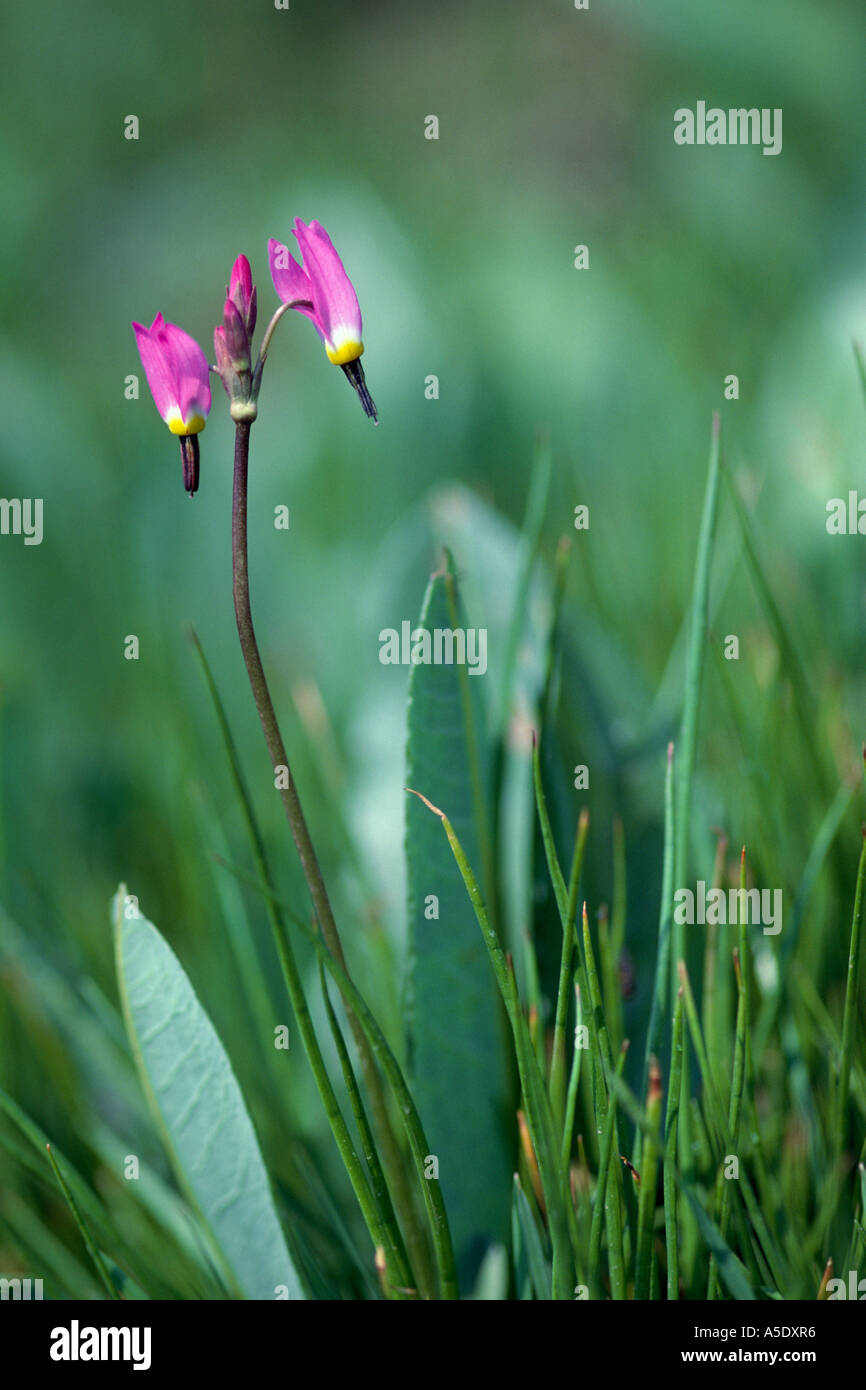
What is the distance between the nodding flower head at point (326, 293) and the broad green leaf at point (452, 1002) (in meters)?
0.09

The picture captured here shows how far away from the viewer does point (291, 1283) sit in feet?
1.11

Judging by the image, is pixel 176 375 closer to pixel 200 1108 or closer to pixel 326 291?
pixel 326 291

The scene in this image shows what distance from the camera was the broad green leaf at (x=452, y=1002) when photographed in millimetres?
348

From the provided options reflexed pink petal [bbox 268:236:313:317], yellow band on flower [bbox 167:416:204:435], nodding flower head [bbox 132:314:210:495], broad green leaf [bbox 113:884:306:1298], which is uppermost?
reflexed pink petal [bbox 268:236:313:317]

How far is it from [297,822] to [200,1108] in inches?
4.2

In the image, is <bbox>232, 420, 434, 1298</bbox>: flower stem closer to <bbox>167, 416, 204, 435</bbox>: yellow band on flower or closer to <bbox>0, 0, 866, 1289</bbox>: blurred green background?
<bbox>167, 416, 204, 435</bbox>: yellow band on flower

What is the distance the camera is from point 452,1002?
0.35m

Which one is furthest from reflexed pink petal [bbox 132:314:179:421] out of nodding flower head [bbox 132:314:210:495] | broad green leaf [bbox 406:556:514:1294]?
broad green leaf [bbox 406:556:514:1294]

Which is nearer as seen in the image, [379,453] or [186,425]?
[186,425]

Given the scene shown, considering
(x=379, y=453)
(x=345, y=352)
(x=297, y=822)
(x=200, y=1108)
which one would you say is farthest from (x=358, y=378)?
(x=379, y=453)

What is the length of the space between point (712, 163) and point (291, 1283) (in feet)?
4.33

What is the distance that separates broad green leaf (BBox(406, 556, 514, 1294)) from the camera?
35cm

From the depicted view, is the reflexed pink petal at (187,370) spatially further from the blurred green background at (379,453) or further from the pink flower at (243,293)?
the blurred green background at (379,453)
